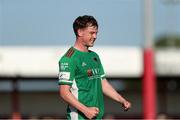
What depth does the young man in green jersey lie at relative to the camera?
6.24 metres

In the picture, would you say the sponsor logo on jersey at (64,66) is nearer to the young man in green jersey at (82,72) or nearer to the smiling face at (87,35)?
the young man in green jersey at (82,72)

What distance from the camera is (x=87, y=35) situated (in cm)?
633

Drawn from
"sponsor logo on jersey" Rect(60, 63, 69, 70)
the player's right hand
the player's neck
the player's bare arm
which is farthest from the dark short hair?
the player's right hand

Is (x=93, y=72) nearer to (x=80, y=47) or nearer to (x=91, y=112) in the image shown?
(x=80, y=47)

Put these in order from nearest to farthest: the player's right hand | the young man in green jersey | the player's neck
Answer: the player's right hand → the young man in green jersey → the player's neck

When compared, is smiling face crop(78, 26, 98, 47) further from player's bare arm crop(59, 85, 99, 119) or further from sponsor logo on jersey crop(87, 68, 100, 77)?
player's bare arm crop(59, 85, 99, 119)

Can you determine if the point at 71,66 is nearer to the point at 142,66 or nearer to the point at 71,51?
the point at 71,51

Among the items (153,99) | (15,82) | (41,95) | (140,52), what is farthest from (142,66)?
(41,95)

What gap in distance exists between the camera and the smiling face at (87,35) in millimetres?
6316

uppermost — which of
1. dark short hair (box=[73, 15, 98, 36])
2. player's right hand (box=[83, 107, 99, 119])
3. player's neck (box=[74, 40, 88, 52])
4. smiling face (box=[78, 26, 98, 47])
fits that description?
dark short hair (box=[73, 15, 98, 36])

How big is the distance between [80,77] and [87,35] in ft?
1.19

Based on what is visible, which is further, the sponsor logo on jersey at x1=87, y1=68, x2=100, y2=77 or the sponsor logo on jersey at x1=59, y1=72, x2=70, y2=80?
the sponsor logo on jersey at x1=87, y1=68, x2=100, y2=77

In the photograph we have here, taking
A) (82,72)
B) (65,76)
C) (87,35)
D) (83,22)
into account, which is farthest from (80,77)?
(83,22)

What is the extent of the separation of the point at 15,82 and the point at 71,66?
18.1 metres
